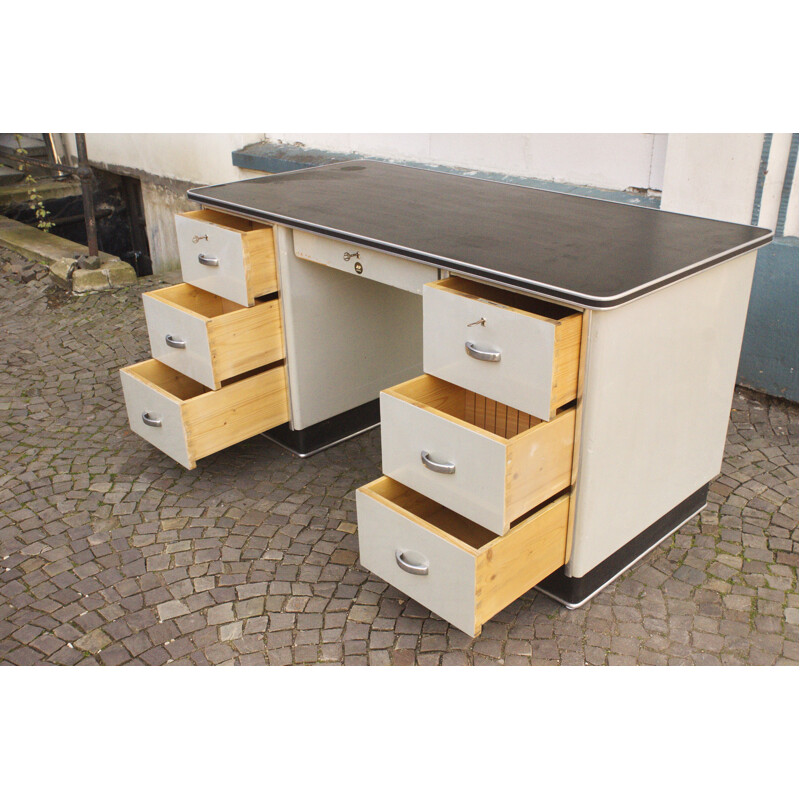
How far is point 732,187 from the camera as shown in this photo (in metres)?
3.68

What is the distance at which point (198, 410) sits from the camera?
3057 mm

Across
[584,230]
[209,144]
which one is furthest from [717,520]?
[209,144]

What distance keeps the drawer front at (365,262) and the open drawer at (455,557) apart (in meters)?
0.63

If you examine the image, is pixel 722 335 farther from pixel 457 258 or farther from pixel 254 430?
pixel 254 430

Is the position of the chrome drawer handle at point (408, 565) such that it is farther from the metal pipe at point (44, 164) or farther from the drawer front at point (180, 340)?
the metal pipe at point (44, 164)

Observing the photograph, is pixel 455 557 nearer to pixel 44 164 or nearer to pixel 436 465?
pixel 436 465

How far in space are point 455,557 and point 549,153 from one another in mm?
2783

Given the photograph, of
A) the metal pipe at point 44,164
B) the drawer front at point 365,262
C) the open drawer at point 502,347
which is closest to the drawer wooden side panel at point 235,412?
the drawer front at point 365,262

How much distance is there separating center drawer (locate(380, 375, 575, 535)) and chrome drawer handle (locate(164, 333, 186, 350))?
3.45 ft

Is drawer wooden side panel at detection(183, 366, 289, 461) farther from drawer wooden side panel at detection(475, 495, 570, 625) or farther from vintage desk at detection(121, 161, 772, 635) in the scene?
drawer wooden side panel at detection(475, 495, 570, 625)

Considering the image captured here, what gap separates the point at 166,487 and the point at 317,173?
150 cm

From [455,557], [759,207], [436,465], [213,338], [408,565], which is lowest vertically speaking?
[408,565]

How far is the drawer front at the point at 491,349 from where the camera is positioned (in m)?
2.14

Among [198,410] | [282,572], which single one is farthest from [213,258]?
[282,572]
